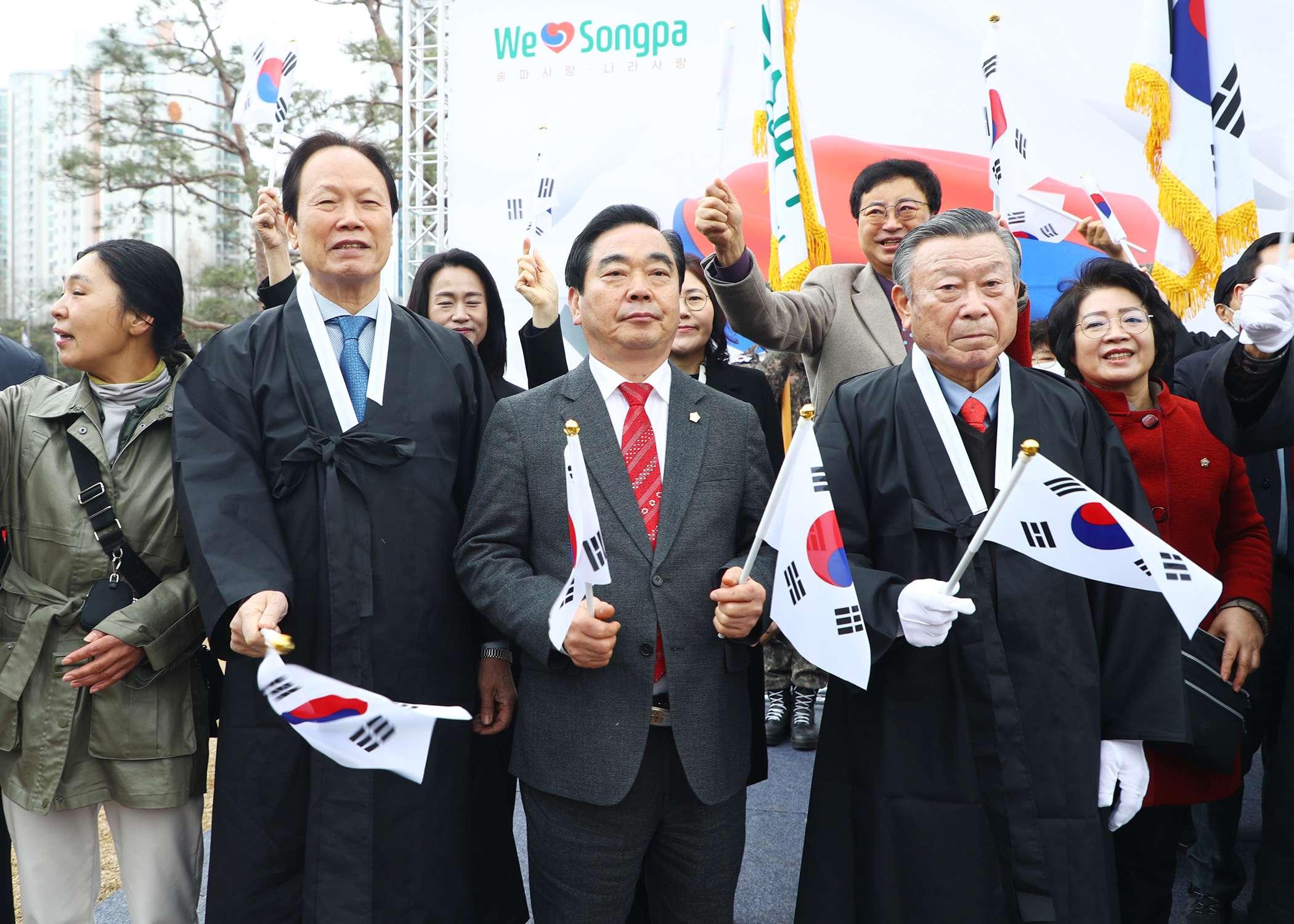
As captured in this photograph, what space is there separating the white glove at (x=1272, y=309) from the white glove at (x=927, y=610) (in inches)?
35.6

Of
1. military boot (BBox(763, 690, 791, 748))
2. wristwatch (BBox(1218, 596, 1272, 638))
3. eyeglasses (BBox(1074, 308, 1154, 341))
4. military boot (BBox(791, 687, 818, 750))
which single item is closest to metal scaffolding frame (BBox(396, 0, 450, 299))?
military boot (BBox(763, 690, 791, 748))

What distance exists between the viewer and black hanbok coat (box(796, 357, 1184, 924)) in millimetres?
1862

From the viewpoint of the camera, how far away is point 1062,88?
5.49 metres

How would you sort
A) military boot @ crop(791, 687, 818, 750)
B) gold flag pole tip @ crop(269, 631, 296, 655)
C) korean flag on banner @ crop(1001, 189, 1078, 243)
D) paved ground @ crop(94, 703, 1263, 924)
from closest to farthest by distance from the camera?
gold flag pole tip @ crop(269, 631, 296, 655) → paved ground @ crop(94, 703, 1263, 924) → korean flag on banner @ crop(1001, 189, 1078, 243) → military boot @ crop(791, 687, 818, 750)

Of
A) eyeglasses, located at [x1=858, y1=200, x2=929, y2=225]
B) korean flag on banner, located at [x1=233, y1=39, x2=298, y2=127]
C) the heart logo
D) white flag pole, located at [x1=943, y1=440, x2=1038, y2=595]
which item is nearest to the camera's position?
white flag pole, located at [x1=943, y1=440, x2=1038, y2=595]

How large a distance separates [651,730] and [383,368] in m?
1.02

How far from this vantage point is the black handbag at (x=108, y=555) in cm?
225

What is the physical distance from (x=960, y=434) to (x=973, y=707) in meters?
0.57

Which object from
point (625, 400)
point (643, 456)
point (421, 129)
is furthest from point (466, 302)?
point (421, 129)

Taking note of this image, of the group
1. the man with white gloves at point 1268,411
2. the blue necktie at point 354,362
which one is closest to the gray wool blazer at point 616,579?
the blue necktie at point 354,362

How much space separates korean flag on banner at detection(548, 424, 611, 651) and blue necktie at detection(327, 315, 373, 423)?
648 mm

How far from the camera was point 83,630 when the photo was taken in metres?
2.27

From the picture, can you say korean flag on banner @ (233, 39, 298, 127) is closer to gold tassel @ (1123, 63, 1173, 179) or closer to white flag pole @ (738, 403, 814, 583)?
white flag pole @ (738, 403, 814, 583)

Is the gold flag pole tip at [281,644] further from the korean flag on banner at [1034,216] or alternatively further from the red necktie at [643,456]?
the korean flag on banner at [1034,216]
